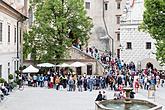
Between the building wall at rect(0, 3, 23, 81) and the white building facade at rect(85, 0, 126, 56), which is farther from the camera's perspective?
the white building facade at rect(85, 0, 126, 56)

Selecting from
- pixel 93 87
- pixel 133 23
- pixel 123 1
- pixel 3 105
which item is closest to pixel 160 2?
pixel 93 87

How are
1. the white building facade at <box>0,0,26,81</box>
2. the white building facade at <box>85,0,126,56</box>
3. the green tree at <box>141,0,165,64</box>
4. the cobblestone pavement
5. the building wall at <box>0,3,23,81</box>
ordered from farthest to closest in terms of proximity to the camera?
1. the white building facade at <box>85,0,126,56</box>
2. the building wall at <box>0,3,23,81</box>
3. the white building facade at <box>0,0,26,81</box>
4. the green tree at <box>141,0,165,64</box>
5. the cobblestone pavement

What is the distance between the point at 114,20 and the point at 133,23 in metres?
14.1

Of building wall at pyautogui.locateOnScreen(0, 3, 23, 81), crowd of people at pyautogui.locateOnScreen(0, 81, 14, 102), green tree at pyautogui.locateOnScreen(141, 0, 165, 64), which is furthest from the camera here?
building wall at pyautogui.locateOnScreen(0, 3, 23, 81)

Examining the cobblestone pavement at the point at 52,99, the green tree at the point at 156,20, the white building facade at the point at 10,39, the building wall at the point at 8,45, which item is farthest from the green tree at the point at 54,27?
the green tree at the point at 156,20

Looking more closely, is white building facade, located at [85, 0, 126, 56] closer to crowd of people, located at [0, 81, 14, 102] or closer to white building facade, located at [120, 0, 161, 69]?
white building facade, located at [120, 0, 161, 69]

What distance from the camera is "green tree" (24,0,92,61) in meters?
40.7

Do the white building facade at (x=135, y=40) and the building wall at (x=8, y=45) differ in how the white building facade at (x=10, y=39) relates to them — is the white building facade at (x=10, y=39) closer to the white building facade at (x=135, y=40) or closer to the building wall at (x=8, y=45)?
the building wall at (x=8, y=45)

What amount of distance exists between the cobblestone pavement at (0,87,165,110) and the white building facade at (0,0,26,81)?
2.37m

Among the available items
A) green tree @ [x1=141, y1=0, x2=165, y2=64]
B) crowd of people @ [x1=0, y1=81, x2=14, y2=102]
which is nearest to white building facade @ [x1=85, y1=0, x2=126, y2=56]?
crowd of people @ [x1=0, y1=81, x2=14, y2=102]

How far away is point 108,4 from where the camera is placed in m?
64.4

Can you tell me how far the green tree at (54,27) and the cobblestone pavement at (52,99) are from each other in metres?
6.28

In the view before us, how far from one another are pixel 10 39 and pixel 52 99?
904 centimetres

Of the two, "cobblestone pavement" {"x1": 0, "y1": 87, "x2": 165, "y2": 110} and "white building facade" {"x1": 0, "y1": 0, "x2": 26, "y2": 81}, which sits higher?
"white building facade" {"x1": 0, "y1": 0, "x2": 26, "y2": 81}
